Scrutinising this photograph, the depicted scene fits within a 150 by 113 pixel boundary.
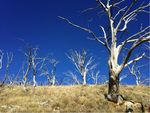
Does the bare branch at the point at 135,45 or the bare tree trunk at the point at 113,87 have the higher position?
the bare branch at the point at 135,45

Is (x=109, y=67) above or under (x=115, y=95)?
above

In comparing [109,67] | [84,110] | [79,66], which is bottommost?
[84,110]

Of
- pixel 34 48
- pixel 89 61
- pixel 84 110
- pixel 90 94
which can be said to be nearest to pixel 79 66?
pixel 89 61

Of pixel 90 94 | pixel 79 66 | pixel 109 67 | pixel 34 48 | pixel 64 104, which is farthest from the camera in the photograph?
pixel 79 66

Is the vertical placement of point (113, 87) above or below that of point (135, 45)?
below

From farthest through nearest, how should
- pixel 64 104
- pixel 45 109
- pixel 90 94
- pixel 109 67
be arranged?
1. pixel 90 94
2. pixel 109 67
3. pixel 64 104
4. pixel 45 109

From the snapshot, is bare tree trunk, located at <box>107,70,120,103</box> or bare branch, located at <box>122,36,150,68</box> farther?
bare tree trunk, located at <box>107,70,120,103</box>

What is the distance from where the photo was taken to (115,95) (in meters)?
16.7

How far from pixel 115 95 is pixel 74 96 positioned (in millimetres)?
2494

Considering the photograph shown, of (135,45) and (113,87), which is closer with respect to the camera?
(135,45)

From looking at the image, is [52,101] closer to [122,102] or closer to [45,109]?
[45,109]

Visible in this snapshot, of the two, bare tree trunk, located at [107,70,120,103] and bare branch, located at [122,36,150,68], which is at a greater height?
bare branch, located at [122,36,150,68]

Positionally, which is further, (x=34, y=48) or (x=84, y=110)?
(x=34, y=48)

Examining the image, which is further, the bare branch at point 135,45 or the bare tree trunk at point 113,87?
the bare tree trunk at point 113,87
